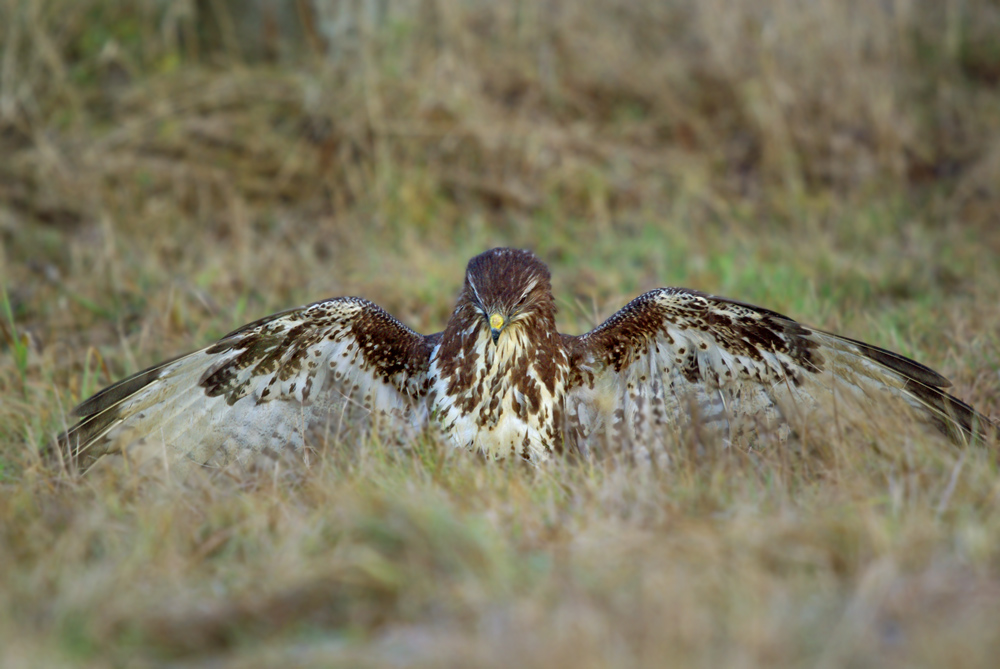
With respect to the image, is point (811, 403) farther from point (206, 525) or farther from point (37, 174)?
point (37, 174)

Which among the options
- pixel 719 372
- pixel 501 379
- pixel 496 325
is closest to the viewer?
pixel 496 325

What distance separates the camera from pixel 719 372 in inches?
147

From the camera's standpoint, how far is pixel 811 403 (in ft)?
12.0

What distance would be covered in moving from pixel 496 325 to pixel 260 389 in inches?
40.0

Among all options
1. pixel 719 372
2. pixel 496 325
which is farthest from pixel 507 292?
pixel 719 372

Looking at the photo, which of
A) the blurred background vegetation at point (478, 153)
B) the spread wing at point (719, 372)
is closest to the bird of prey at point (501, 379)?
the spread wing at point (719, 372)

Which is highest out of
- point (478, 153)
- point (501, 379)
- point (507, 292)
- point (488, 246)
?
point (478, 153)

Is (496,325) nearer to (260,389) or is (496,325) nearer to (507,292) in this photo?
(507,292)

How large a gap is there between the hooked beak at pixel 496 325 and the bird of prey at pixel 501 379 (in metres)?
0.01

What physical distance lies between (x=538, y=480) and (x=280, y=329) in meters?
1.20

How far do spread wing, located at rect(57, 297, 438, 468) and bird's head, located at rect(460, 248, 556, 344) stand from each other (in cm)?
41

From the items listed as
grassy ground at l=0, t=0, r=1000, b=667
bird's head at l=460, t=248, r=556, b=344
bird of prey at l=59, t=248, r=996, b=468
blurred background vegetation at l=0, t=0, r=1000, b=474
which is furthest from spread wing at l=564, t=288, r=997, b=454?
blurred background vegetation at l=0, t=0, r=1000, b=474

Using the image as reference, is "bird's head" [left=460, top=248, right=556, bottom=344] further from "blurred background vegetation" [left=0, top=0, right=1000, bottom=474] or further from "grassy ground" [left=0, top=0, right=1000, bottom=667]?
"blurred background vegetation" [left=0, top=0, right=1000, bottom=474]

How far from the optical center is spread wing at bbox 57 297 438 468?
12.0 ft
